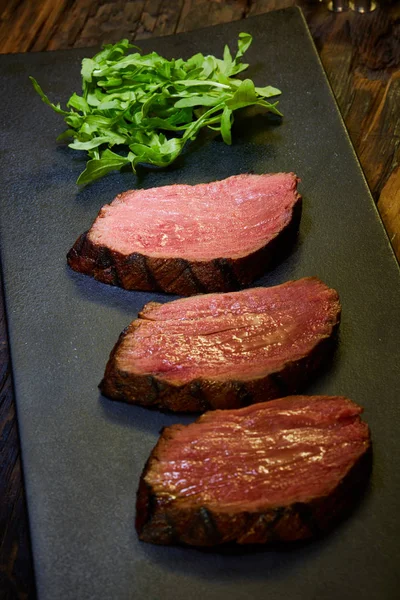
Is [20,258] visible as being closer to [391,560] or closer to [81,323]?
[81,323]

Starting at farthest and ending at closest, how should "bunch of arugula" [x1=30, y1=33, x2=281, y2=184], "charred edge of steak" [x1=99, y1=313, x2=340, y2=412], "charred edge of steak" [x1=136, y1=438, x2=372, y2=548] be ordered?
"bunch of arugula" [x1=30, y1=33, x2=281, y2=184] → "charred edge of steak" [x1=99, y1=313, x2=340, y2=412] → "charred edge of steak" [x1=136, y1=438, x2=372, y2=548]

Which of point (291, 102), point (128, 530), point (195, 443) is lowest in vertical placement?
point (128, 530)

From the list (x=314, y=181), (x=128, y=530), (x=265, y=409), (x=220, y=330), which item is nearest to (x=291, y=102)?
(x=314, y=181)

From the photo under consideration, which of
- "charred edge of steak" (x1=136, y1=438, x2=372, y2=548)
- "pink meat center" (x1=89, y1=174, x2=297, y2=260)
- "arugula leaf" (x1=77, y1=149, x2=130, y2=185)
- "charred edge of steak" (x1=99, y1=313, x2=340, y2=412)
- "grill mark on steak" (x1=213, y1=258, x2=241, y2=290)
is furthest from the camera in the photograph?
A: "arugula leaf" (x1=77, y1=149, x2=130, y2=185)

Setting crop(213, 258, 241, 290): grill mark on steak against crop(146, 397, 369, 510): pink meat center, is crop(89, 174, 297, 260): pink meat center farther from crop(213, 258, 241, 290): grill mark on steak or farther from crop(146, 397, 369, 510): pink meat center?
crop(146, 397, 369, 510): pink meat center

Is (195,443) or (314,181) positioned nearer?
(195,443)

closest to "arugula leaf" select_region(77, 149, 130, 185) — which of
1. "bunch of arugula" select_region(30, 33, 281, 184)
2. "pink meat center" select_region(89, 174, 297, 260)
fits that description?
"bunch of arugula" select_region(30, 33, 281, 184)

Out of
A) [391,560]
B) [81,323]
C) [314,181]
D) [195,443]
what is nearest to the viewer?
[391,560]

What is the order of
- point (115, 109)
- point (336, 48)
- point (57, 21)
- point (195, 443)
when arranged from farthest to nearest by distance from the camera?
point (57, 21) → point (336, 48) → point (115, 109) → point (195, 443)

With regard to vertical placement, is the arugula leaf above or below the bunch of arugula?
below

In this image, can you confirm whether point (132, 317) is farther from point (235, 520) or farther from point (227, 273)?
point (235, 520)
